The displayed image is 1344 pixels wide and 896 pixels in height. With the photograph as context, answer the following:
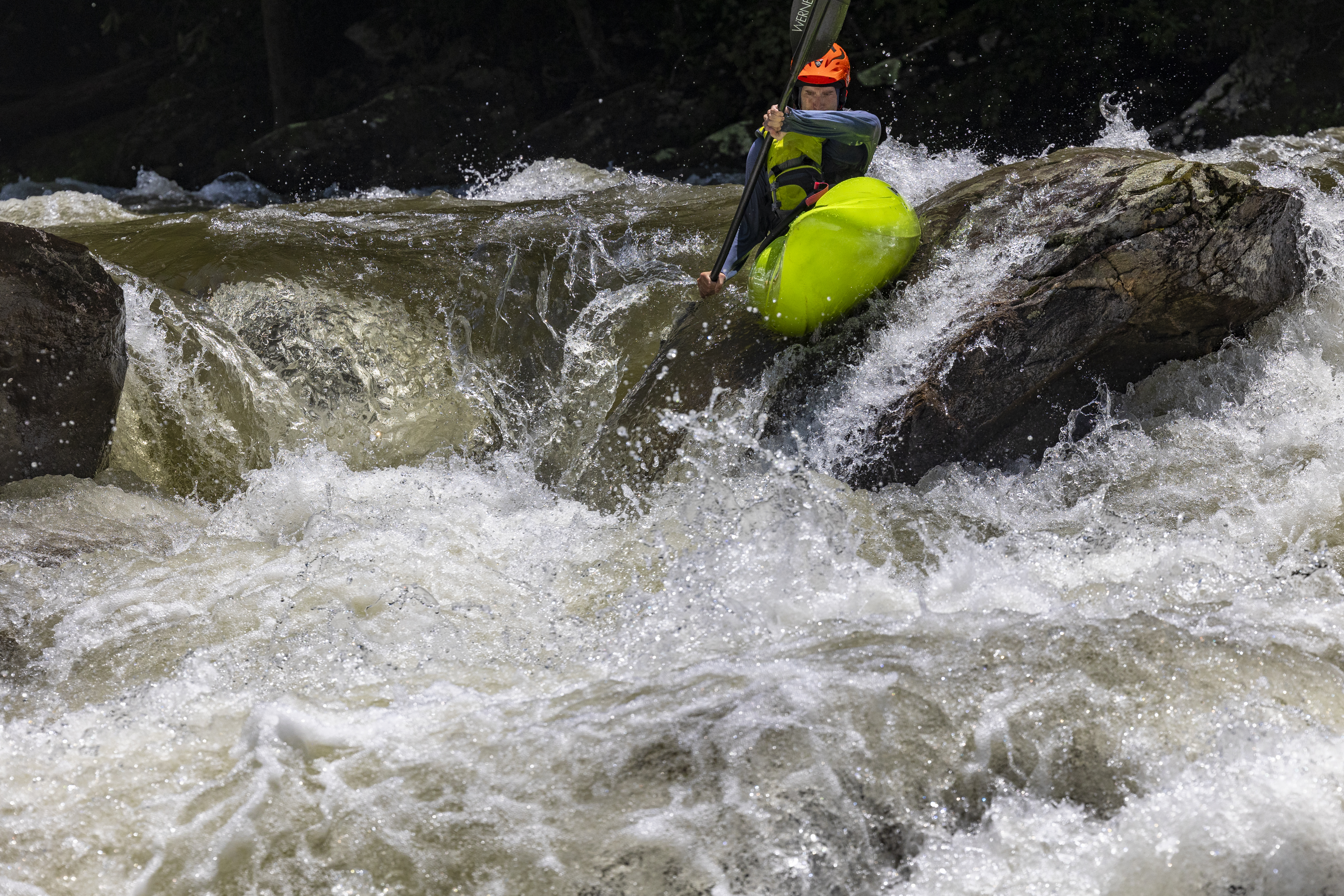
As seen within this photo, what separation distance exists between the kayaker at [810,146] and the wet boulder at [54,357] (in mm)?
2149

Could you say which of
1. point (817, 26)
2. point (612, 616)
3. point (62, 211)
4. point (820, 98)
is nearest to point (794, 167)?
point (820, 98)

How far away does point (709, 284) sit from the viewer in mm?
3293

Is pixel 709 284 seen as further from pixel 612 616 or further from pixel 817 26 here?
pixel 612 616

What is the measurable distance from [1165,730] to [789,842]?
2.42 ft

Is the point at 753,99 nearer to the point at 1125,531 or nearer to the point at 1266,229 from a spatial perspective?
the point at 1266,229

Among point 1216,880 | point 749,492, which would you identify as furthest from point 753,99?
point 1216,880

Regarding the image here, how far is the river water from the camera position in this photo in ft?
5.46

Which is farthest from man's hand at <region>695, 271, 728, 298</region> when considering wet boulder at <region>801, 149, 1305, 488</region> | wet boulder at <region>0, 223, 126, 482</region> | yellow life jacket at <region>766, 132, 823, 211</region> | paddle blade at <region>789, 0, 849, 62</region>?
wet boulder at <region>0, 223, 126, 482</region>

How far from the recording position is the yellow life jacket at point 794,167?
126 inches

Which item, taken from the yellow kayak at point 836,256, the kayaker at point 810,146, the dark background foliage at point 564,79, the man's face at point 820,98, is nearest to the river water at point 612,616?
the yellow kayak at point 836,256

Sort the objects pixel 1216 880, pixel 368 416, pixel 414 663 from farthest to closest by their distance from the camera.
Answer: pixel 368 416 < pixel 414 663 < pixel 1216 880

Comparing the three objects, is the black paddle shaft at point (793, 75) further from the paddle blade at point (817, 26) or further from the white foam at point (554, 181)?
the white foam at point (554, 181)

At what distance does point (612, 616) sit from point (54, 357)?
2.22 m

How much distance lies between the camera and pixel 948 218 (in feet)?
10.4
